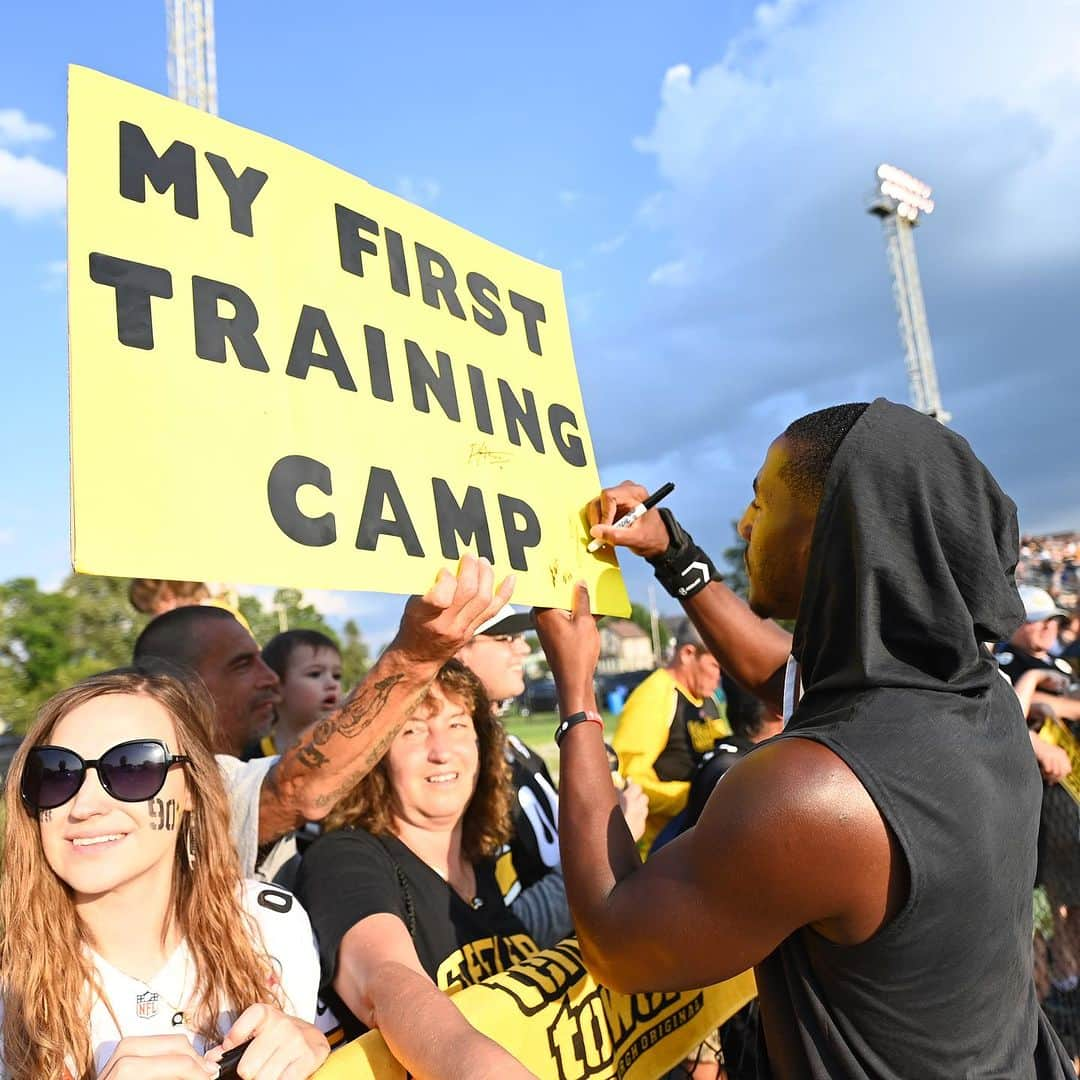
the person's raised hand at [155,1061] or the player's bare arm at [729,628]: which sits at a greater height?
the player's bare arm at [729,628]

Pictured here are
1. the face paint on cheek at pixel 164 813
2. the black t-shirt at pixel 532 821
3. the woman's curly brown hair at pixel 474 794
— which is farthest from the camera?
the black t-shirt at pixel 532 821

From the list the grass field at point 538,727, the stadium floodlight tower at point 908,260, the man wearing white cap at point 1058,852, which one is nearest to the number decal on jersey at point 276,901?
the man wearing white cap at point 1058,852

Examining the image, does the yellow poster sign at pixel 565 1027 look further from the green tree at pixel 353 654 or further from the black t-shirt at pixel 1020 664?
the green tree at pixel 353 654

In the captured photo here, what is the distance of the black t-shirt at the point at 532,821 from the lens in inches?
116

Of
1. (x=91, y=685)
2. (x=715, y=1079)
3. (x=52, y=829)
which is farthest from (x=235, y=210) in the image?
(x=715, y=1079)

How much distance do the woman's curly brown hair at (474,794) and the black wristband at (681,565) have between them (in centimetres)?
68

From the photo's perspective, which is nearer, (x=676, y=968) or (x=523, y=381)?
(x=676, y=968)

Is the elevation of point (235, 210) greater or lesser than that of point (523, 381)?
greater

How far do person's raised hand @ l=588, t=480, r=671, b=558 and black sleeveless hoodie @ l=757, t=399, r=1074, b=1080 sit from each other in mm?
962

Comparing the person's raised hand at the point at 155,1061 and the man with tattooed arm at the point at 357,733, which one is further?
the man with tattooed arm at the point at 357,733

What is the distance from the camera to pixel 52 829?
6.25 ft

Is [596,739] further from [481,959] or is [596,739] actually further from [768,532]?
[481,959]

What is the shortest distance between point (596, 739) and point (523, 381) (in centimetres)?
113

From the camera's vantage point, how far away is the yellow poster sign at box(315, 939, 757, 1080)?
6.07 feet
